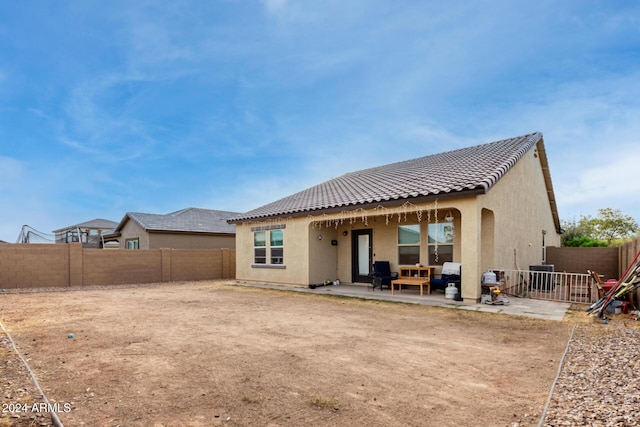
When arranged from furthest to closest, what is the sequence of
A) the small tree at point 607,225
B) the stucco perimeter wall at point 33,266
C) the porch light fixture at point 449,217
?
the small tree at point 607,225, the stucco perimeter wall at point 33,266, the porch light fixture at point 449,217

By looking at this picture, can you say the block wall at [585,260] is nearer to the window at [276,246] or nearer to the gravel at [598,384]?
the gravel at [598,384]

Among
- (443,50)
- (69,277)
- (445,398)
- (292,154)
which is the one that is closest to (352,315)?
(445,398)

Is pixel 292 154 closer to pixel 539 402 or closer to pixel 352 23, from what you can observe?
pixel 352 23

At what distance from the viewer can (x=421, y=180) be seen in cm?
1222

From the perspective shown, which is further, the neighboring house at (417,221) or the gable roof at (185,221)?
the gable roof at (185,221)

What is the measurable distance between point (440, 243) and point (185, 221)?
60.3 feet

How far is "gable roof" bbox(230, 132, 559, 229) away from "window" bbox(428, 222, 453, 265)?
1591mm

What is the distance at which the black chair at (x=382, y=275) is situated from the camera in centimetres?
1230

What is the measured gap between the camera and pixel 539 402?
3.48 m

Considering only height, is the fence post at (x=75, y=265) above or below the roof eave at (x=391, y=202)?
below

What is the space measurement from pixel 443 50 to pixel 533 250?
8.81 meters

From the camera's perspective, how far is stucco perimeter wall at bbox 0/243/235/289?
14852 mm

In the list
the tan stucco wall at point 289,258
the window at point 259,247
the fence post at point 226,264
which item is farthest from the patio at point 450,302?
the fence post at point 226,264

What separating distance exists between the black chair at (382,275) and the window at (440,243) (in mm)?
1478
